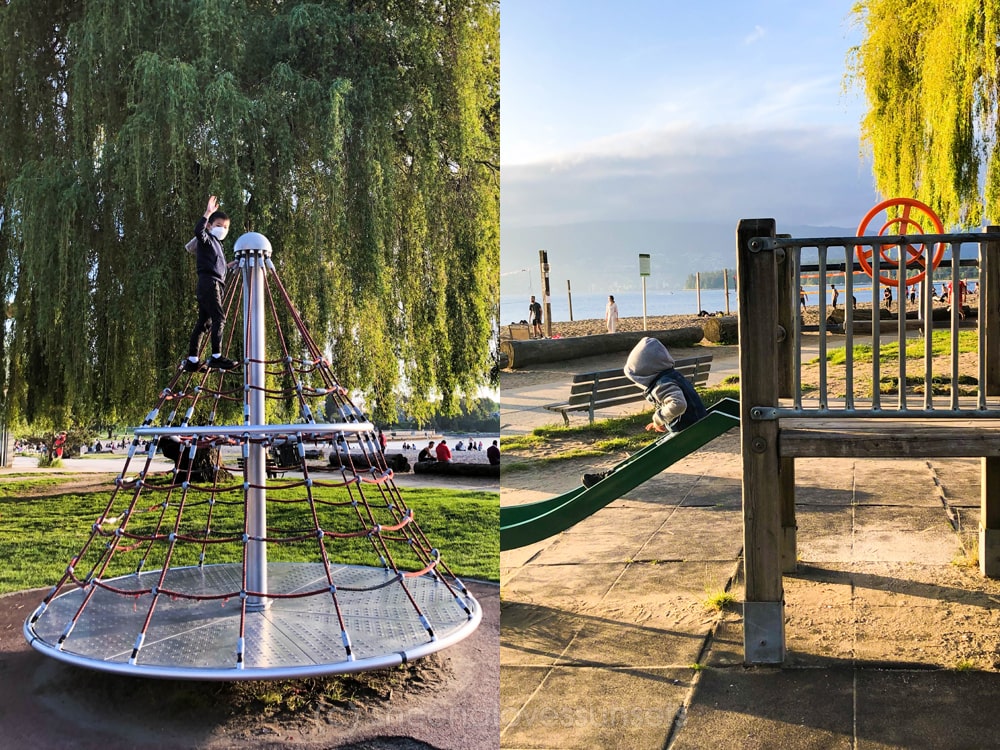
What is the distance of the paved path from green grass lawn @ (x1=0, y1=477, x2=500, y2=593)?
8.56 feet

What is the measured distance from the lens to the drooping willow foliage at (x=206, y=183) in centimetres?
770

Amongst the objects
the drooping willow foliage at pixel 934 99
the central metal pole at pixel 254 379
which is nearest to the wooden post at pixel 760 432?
the central metal pole at pixel 254 379

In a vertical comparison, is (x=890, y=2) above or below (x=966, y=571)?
above

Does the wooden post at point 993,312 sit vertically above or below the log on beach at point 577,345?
above

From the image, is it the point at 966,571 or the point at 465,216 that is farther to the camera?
the point at 465,216

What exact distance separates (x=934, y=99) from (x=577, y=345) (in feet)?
19.9

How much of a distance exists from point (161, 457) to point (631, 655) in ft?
30.4

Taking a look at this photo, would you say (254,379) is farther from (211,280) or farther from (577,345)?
(577,345)

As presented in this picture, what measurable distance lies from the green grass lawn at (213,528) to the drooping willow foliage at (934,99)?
5.68 meters

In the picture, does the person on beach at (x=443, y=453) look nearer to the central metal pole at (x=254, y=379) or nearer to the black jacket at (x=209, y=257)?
the black jacket at (x=209, y=257)

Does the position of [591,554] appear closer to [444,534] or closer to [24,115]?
[444,534]

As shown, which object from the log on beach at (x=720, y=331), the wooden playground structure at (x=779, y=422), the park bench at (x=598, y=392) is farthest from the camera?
the log on beach at (x=720, y=331)

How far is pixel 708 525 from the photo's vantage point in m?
4.46

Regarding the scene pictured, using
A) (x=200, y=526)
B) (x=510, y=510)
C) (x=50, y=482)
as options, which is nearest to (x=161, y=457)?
(x=50, y=482)
